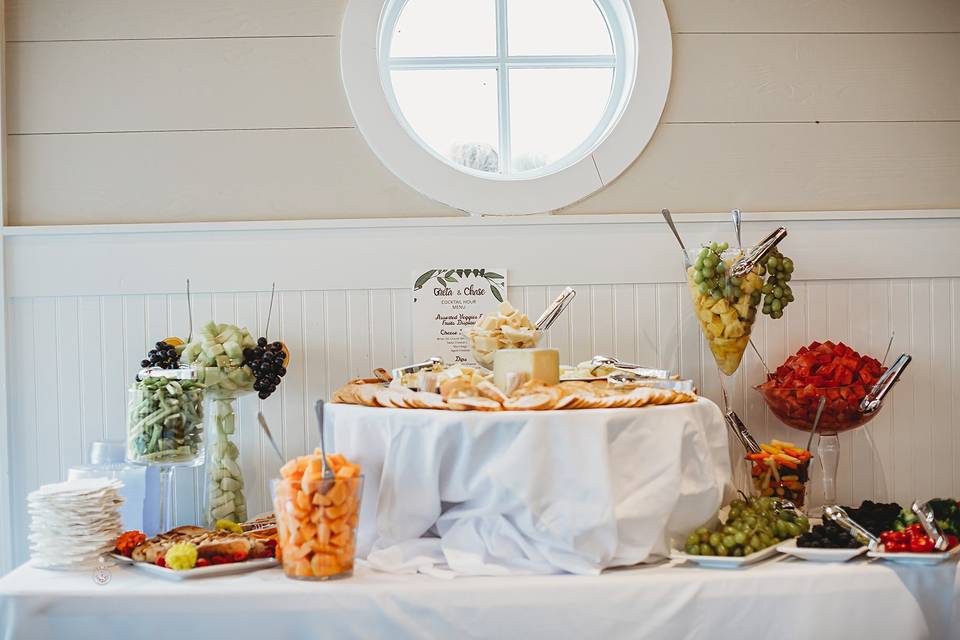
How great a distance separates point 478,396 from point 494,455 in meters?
0.13

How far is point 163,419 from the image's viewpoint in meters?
1.73

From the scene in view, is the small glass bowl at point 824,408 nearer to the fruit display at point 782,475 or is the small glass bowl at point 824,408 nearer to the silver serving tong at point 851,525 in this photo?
the fruit display at point 782,475

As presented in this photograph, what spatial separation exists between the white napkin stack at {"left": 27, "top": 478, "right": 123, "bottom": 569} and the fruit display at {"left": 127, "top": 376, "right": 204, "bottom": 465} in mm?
137

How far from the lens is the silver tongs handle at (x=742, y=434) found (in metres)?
1.94

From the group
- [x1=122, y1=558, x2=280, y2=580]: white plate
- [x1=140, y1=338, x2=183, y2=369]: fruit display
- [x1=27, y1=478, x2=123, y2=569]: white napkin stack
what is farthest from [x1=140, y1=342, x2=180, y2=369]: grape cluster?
[x1=122, y1=558, x2=280, y2=580]: white plate

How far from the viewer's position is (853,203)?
223 centimetres

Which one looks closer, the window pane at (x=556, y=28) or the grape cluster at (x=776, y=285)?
the grape cluster at (x=776, y=285)

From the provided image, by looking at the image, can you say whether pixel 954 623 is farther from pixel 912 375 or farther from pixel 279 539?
pixel 279 539

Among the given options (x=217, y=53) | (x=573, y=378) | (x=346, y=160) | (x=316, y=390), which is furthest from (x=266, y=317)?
(x=573, y=378)

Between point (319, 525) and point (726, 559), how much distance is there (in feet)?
2.23

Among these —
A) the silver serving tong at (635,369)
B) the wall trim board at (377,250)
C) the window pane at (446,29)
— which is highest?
the window pane at (446,29)

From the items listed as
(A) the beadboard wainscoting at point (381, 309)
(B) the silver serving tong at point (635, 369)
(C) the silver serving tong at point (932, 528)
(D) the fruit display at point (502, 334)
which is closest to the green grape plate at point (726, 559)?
(C) the silver serving tong at point (932, 528)

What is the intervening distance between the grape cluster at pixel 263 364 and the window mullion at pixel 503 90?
0.77 m

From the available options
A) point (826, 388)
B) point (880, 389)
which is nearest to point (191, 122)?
point (826, 388)
